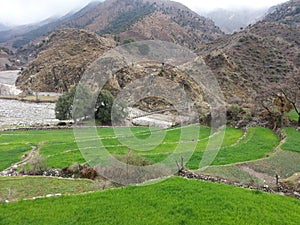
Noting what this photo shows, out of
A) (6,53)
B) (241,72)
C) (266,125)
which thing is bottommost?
(266,125)

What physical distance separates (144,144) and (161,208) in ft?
49.3

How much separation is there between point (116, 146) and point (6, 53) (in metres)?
182

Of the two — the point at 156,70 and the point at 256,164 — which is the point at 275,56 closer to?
the point at 156,70

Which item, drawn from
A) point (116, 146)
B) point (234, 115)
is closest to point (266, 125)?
point (234, 115)

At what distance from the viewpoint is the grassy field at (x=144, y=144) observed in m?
21.6

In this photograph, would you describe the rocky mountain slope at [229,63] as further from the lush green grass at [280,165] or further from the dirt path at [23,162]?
the dirt path at [23,162]

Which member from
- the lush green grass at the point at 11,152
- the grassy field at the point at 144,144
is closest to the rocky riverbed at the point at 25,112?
the grassy field at the point at 144,144

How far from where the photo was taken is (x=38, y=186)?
15164 millimetres

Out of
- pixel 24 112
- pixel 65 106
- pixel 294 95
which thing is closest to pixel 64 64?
pixel 24 112

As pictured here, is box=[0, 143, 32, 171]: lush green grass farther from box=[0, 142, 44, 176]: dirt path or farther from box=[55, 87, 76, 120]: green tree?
box=[55, 87, 76, 120]: green tree

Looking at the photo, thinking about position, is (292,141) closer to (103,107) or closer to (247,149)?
(247,149)

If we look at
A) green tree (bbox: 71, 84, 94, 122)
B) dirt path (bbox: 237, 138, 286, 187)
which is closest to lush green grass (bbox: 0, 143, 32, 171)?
green tree (bbox: 71, 84, 94, 122)

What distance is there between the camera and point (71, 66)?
321 feet

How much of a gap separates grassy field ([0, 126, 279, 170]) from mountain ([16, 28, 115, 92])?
61548mm
